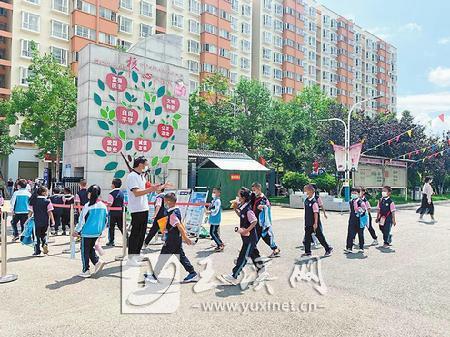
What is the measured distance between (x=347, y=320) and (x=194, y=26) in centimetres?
5292

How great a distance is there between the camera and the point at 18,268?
8000 millimetres

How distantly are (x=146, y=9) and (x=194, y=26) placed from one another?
24.2ft

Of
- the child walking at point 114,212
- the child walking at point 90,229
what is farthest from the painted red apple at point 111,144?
the child walking at point 90,229

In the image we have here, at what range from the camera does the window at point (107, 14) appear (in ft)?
140

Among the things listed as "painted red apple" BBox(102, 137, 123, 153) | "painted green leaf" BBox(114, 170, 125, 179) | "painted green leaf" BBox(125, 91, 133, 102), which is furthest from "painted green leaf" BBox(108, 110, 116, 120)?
"painted green leaf" BBox(114, 170, 125, 179)

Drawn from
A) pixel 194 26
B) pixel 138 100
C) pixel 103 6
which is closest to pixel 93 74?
pixel 138 100

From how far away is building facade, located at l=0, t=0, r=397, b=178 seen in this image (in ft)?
128

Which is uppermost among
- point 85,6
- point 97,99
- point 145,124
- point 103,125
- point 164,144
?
point 85,6

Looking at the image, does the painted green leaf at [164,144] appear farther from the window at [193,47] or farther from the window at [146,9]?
the window at [193,47]

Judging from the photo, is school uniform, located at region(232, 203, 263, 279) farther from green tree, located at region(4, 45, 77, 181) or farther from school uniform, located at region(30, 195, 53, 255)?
green tree, located at region(4, 45, 77, 181)

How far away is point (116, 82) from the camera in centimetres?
1862

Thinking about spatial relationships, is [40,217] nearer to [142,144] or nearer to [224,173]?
[142,144]

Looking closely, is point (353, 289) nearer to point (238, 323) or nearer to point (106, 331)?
point (238, 323)

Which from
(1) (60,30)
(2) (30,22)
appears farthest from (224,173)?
(2) (30,22)
